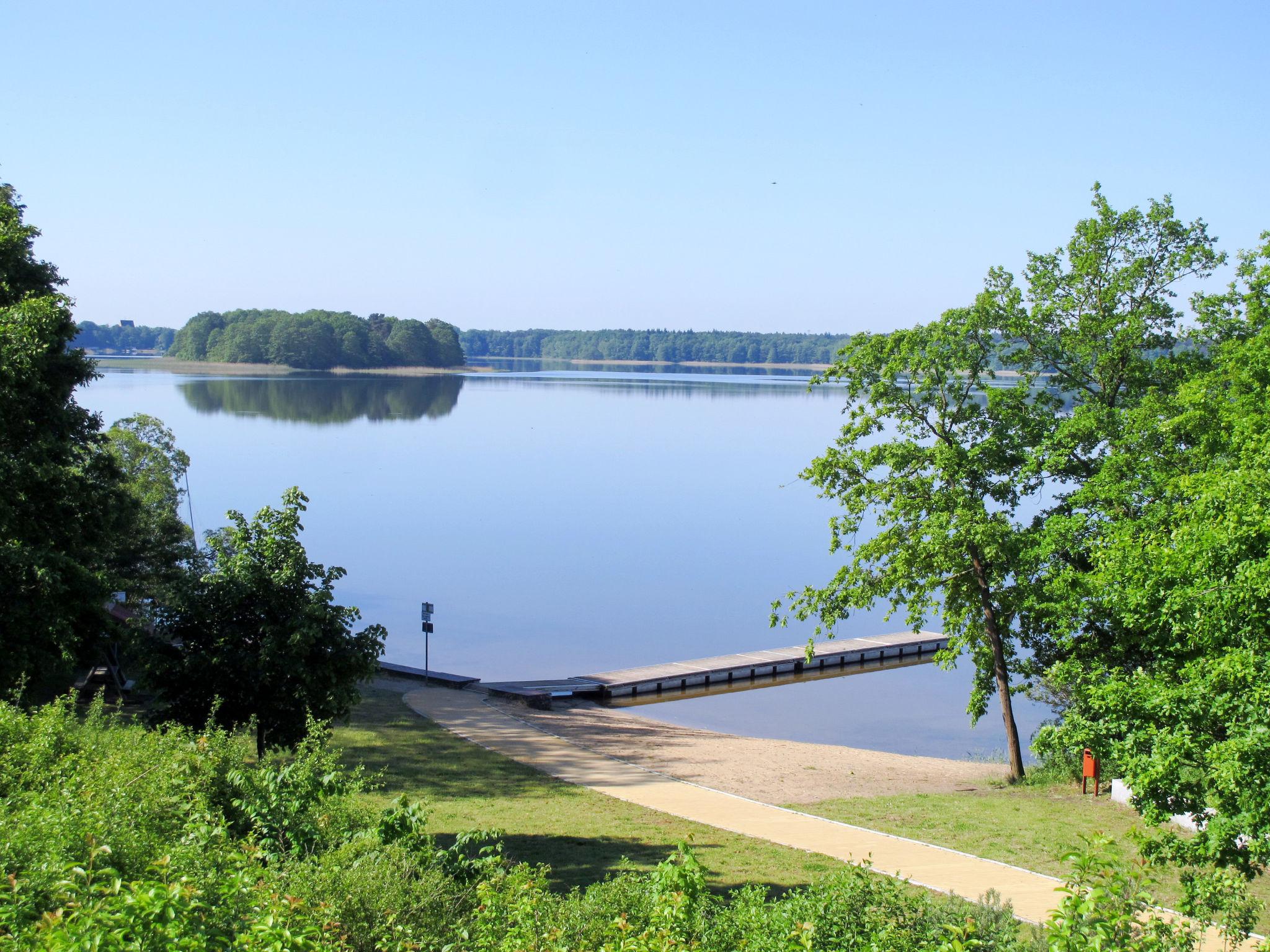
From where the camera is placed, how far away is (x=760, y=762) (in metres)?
23.4

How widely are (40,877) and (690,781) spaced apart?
15.5m


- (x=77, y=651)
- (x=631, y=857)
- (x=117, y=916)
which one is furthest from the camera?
(x=77, y=651)

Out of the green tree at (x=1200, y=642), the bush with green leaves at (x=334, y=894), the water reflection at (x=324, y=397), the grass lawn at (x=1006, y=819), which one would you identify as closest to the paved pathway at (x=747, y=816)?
the grass lawn at (x=1006, y=819)

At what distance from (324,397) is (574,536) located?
8353cm

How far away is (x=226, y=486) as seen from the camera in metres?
62.1

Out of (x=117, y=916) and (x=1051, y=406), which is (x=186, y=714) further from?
(x=1051, y=406)

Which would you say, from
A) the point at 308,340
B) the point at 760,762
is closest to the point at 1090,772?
the point at 760,762

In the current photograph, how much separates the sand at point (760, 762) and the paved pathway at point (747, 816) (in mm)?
746

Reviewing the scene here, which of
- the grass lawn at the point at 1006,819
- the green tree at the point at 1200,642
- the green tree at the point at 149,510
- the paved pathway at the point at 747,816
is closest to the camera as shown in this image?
the green tree at the point at 1200,642

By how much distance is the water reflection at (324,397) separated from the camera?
110 meters

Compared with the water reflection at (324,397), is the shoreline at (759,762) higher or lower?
lower

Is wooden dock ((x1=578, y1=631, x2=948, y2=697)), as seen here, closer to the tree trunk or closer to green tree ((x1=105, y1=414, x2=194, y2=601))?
the tree trunk

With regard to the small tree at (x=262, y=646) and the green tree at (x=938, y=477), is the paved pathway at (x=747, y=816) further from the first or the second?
the small tree at (x=262, y=646)

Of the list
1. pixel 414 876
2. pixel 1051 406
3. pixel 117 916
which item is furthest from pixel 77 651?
pixel 1051 406
